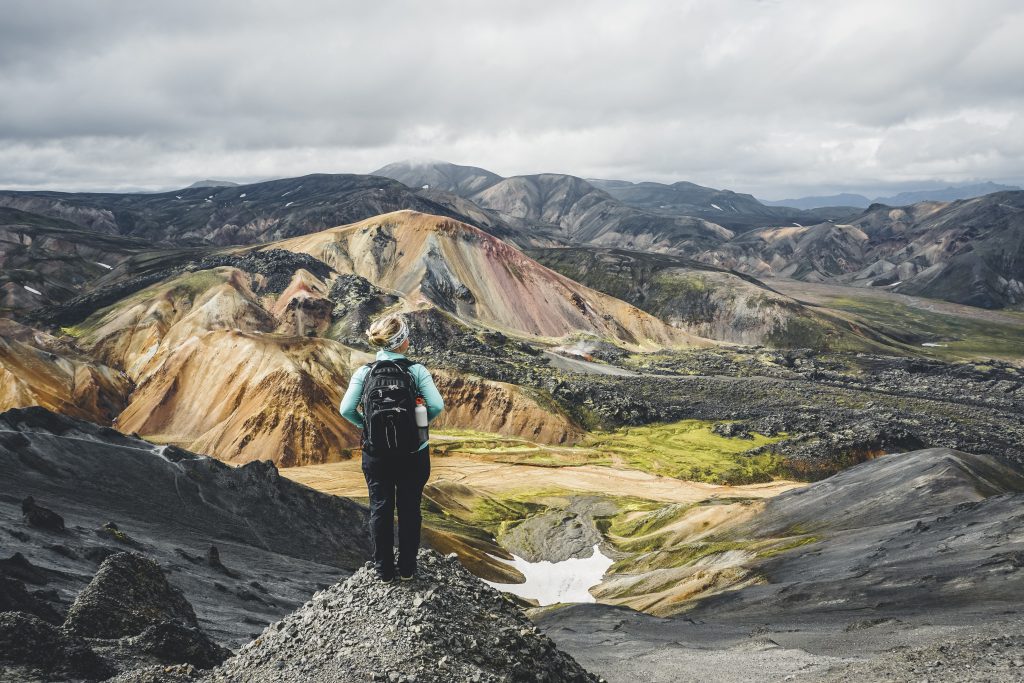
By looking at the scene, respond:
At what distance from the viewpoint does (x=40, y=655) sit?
12.8 metres

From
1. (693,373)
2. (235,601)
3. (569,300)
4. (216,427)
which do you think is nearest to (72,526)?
(235,601)

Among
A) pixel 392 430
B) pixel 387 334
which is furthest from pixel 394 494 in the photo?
pixel 387 334

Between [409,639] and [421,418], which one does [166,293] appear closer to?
[421,418]

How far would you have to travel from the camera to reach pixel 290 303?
488 feet

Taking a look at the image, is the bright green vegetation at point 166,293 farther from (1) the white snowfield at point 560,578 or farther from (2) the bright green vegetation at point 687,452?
(1) the white snowfield at point 560,578

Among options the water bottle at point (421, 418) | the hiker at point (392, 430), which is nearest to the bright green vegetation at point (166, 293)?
the hiker at point (392, 430)

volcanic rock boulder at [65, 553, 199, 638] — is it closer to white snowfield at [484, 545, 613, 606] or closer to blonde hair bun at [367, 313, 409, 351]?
blonde hair bun at [367, 313, 409, 351]

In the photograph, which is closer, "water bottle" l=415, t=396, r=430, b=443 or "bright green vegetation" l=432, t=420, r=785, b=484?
"water bottle" l=415, t=396, r=430, b=443

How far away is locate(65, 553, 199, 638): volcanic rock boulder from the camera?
16.1 meters

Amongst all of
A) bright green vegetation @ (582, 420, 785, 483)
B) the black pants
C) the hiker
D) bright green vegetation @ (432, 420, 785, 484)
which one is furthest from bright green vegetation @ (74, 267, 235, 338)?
the black pants

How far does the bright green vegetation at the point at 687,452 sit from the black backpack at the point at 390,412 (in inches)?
3719

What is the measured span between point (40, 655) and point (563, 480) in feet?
273

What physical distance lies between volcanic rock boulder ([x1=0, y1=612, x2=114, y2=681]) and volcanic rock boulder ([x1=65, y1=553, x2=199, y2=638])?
8.32ft

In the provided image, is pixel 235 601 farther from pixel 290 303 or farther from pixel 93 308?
pixel 93 308
